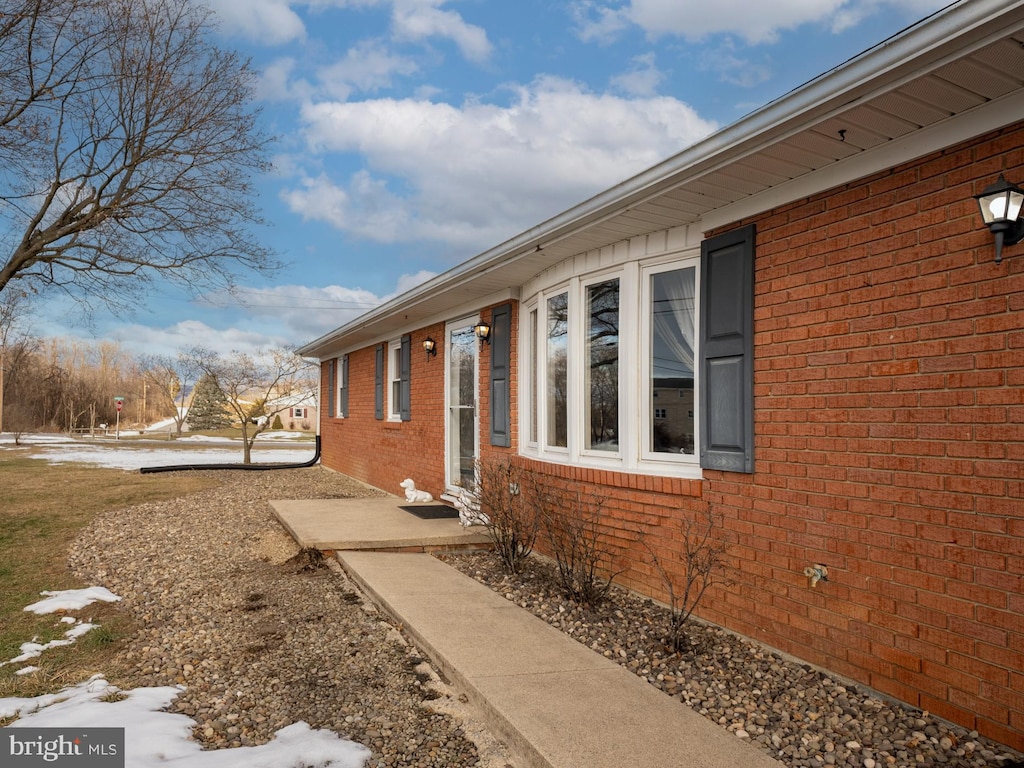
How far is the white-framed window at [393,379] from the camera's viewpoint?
11180 millimetres

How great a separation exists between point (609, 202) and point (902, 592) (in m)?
2.75

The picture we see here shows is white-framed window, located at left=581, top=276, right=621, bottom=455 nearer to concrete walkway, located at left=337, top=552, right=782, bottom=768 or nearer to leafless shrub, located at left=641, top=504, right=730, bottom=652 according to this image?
leafless shrub, located at left=641, top=504, right=730, bottom=652

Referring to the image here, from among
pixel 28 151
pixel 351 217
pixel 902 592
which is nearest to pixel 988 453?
pixel 902 592

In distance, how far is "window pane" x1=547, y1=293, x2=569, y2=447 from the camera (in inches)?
233

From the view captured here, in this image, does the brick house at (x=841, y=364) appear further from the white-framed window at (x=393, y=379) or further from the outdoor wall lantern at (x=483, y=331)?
the white-framed window at (x=393, y=379)

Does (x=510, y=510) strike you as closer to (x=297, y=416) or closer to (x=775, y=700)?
(x=775, y=700)

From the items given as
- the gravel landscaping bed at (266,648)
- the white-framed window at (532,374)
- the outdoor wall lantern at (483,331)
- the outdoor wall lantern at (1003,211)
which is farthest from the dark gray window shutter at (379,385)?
the outdoor wall lantern at (1003,211)

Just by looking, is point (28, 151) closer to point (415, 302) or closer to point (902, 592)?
point (415, 302)

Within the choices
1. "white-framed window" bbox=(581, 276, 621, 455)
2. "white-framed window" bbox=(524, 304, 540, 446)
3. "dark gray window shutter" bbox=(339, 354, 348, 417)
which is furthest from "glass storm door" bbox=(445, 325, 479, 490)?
"dark gray window shutter" bbox=(339, 354, 348, 417)

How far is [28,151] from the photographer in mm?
8438

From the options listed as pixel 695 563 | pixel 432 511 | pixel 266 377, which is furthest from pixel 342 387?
pixel 695 563

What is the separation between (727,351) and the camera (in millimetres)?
4059

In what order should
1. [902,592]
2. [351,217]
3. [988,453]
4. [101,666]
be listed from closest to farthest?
[988,453]
[902,592]
[101,666]
[351,217]

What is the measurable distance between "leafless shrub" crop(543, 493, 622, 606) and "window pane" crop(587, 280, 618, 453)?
1.71 ft
